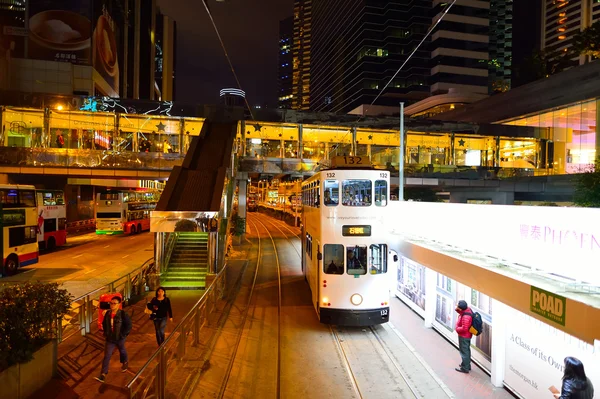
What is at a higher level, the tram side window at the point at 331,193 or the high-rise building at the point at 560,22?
the high-rise building at the point at 560,22

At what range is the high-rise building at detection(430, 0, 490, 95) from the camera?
73.6 metres

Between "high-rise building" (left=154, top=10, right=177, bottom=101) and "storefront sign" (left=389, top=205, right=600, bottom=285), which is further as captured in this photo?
"high-rise building" (left=154, top=10, right=177, bottom=101)

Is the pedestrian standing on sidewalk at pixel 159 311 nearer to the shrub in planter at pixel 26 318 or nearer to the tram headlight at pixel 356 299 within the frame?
the shrub in planter at pixel 26 318

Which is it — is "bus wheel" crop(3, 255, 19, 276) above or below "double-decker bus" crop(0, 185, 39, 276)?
below

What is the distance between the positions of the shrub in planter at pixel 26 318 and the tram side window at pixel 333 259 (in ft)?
18.6

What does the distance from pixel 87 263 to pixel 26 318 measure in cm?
1507

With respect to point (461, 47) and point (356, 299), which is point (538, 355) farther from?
point (461, 47)

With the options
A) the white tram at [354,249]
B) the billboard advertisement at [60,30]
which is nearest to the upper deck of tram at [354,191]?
the white tram at [354,249]

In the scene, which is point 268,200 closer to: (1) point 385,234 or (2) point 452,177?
(2) point 452,177

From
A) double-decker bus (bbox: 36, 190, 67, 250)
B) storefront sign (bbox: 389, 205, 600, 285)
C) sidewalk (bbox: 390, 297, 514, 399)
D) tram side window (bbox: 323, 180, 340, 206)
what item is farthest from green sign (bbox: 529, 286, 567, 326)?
double-decker bus (bbox: 36, 190, 67, 250)

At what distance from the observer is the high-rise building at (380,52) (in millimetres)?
83438

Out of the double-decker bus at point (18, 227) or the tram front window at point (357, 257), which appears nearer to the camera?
the tram front window at point (357, 257)

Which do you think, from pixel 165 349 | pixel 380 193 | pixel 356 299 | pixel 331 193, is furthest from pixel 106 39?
pixel 165 349

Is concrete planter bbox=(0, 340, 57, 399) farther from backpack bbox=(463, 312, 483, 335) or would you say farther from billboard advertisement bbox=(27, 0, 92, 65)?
billboard advertisement bbox=(27, 0, 92, 65)
